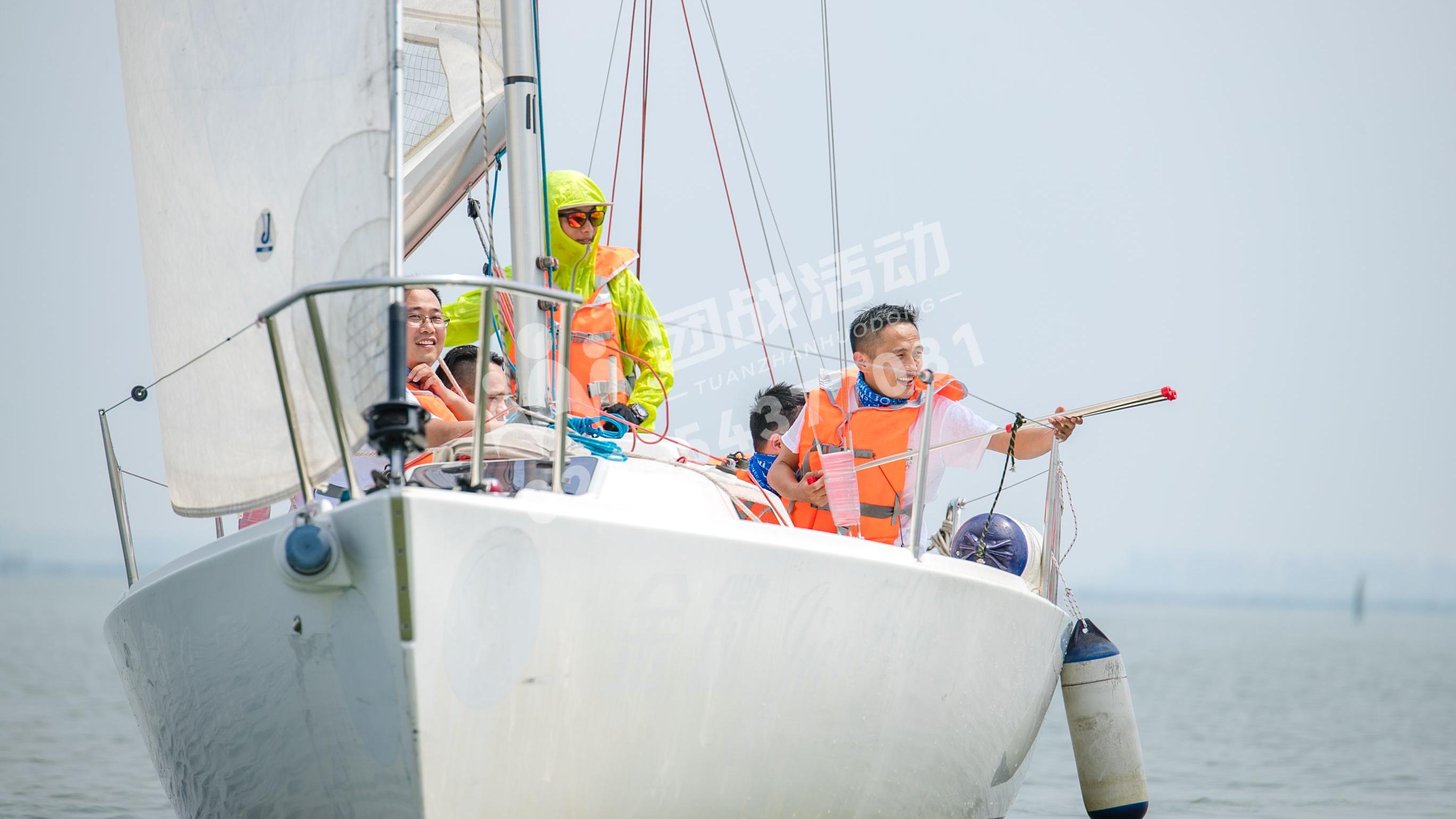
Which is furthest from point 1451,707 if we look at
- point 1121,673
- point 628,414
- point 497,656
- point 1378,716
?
point 497,656

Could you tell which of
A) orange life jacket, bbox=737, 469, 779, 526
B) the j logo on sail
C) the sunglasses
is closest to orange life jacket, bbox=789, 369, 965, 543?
orange life jacket, bbox=737, 469, 779, 526

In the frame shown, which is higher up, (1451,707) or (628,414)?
(628,414)

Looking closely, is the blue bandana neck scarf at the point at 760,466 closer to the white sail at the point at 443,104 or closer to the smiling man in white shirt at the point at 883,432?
the smiling man in white shirt at the point at 883,432

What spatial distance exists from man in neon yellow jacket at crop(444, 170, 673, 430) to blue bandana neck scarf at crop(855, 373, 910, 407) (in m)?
0.78

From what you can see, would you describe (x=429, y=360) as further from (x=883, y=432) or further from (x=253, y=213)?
(x=883, y=432)

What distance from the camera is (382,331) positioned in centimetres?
349

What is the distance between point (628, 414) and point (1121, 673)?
8.18 feet

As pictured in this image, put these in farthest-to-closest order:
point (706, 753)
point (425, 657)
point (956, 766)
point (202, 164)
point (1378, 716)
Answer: point (1378, 716)
point (956, 766)
point (202, 164)
point (706, 753)
point (425, 657)

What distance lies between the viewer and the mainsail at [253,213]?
3.68 m

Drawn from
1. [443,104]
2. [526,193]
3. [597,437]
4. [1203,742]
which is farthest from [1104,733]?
[1203,742]

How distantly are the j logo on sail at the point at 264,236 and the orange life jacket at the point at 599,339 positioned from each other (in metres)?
1.59

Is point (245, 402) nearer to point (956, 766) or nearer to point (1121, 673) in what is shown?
point (956, 766)

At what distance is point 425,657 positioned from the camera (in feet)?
10.5

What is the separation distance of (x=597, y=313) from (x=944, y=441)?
160 cm
